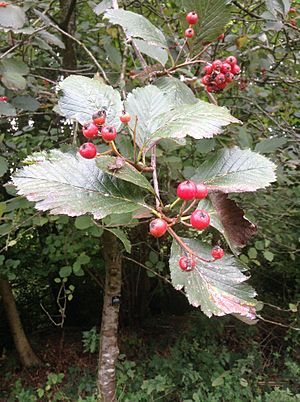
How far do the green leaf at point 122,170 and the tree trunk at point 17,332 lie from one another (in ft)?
11.9

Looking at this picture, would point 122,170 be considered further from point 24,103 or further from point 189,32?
point 24,103

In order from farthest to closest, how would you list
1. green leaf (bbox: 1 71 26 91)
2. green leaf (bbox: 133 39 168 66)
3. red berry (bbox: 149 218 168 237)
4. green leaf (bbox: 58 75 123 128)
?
1. green leaf (bbox: 1 71 26 91)
2. green leaf (bbox: 133 39 168 66)
3. green leaf (bbox: 58 75 123 128)
4. red berry (bbox: 149 218 168 237)

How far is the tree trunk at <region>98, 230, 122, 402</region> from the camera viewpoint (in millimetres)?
1984

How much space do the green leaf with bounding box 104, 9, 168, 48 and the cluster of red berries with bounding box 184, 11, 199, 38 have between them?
0.28ft

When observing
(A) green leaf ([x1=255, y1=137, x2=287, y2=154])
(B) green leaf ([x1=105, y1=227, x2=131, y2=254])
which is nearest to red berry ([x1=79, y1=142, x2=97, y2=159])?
(B) green leaf ([x1=105, y1=227, x2=131, y2=254])

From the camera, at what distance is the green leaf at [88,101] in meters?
0.65

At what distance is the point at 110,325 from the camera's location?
1997 mm

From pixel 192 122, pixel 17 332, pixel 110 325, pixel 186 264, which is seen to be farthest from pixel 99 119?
pixel 17 332

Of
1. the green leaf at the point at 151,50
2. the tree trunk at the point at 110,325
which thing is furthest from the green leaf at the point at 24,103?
the green leaf at the point at 151,50

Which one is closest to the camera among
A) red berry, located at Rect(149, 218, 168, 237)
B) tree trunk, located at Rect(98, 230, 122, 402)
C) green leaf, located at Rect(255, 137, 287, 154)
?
red berry, located at Rect(149, 218, 168, 237)

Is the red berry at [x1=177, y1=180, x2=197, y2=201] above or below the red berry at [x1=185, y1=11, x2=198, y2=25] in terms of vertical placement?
below

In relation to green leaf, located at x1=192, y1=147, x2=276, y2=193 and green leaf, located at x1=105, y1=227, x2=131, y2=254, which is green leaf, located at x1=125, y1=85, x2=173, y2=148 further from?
green leaf, located at x1=105, y1=227, x2=131, y2=254

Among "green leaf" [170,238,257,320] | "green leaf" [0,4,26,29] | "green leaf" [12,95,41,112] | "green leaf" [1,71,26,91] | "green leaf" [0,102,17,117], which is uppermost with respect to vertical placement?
"green leaf" [0,4,26,29]

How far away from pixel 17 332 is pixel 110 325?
Result: 2.22 metres
